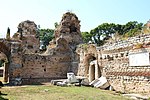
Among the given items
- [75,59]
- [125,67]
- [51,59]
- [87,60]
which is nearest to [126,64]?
[125,67]

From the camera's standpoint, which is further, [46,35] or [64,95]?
[46,35]

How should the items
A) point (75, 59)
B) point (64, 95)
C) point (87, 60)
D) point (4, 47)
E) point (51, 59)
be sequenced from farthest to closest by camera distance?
1. point (51, 59)
2. point (75, 59)
3. point (4, 47)
4. point (87, 60)
5. point (64, 95)

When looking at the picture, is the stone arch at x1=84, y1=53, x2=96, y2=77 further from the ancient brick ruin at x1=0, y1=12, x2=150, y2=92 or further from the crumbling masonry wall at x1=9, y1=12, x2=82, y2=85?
the crumbling masonry wall at x1=9, y1=12, x2=82, y2=85

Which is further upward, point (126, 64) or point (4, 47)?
point (4, 47)

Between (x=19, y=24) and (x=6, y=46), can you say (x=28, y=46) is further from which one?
(x=6, y=46)

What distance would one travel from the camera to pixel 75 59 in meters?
22.7

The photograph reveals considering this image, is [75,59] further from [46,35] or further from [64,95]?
[46,35]

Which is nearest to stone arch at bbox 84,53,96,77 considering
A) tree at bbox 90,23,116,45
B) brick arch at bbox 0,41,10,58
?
brick arch at bbox 0,41,10,58

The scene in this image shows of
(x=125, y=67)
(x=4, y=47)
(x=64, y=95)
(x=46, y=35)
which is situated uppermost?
(x=46, y=35)

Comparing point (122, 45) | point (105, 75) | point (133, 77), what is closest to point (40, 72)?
point (105, 75)

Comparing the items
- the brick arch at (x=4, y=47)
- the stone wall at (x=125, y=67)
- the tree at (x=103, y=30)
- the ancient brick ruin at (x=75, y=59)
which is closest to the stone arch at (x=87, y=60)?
the ancient brick ruin at (x=75, y=59)

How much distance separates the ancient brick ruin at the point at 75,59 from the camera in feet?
39.5

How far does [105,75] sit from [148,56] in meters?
5.01

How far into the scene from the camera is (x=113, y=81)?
566 inches
